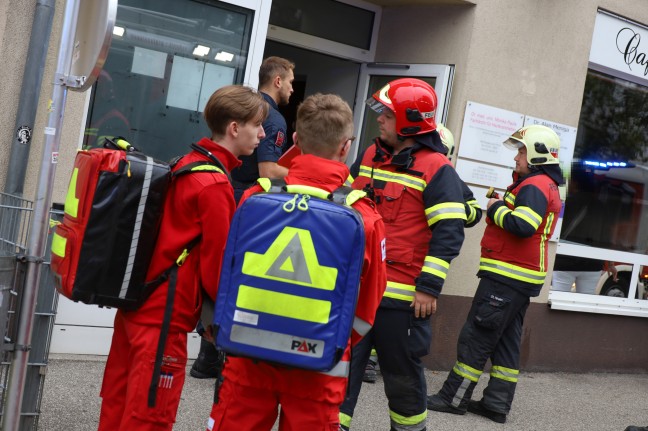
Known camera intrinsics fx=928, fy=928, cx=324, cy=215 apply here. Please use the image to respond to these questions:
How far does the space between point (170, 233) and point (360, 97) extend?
560 cm

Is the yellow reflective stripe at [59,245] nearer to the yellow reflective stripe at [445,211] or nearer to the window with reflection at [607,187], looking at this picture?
the yellow reflective stripe at [445,211]

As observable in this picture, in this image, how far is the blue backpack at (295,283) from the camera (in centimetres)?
323

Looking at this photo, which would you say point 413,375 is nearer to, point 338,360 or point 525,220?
point 338,360

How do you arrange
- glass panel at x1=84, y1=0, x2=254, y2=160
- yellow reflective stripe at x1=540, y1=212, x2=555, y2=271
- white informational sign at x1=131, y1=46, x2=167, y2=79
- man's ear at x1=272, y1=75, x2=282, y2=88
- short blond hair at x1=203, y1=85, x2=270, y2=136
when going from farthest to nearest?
yellow reflective stripe at x1=540, y1=212, x2=555, y2=271
white informational sign at x1=131, y1=46, x2=167, y2=79
glass panel at x1=84, y1=0, x2=254, y2=160
man's ear at x1=272, y1=75, x2=282, y2=88
short blond hair at x1=203, y1=85, x2=270, y2=136

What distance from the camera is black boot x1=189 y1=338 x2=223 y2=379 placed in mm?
6516

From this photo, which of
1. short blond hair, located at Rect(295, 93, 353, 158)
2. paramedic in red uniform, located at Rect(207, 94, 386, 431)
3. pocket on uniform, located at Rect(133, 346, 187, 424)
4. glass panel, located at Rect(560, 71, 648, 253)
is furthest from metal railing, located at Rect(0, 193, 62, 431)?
glass panel, located at Rect(560, 71, 648, 253)

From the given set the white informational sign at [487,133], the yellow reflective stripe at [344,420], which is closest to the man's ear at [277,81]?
the white informational sign at [487,133]

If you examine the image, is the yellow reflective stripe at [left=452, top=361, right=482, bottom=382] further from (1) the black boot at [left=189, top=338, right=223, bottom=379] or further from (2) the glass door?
(2) the glass door

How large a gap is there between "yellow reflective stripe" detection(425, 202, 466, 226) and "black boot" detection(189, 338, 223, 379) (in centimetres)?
229

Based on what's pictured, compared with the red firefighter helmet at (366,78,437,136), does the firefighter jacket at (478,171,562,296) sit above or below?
below

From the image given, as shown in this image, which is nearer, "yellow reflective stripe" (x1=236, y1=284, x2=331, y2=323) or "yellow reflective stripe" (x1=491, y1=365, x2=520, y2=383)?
"yellow reflective stripe" (x1=236, y1=284, x2=331, y2=323)

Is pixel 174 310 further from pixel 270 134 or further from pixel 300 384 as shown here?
pixel 270 134

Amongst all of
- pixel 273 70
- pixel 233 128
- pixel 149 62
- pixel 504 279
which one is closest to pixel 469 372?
pixel 504 279

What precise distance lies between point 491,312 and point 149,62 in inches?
123
